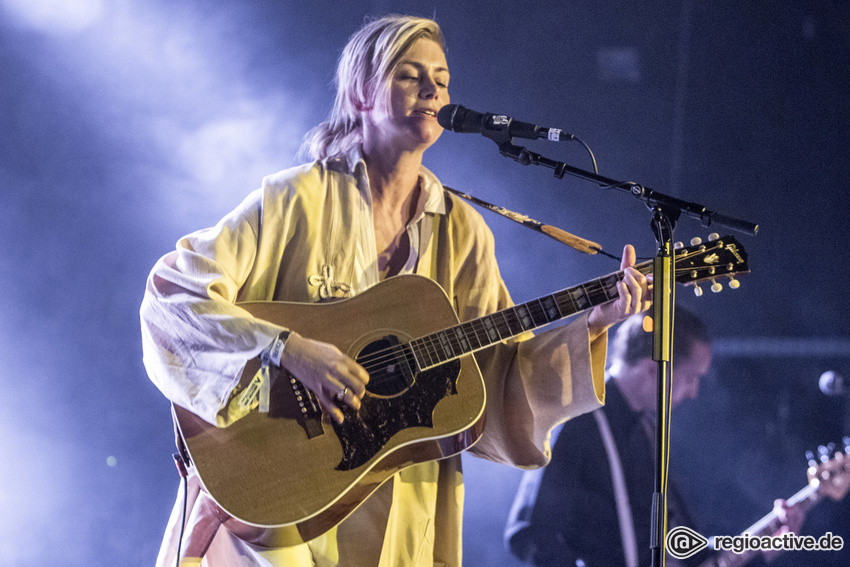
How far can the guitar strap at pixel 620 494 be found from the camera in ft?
10.6

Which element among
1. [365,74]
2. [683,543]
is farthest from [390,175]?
[683,543]

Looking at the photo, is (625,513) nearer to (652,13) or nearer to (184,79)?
(652,13)

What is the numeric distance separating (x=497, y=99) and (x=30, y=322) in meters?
2.29

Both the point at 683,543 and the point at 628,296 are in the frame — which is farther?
the point at 683,543

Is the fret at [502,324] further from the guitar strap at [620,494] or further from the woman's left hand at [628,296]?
the guitar strap at [620,494]

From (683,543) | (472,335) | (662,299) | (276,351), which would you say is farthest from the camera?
(683,543)

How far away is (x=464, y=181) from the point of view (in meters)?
3.27

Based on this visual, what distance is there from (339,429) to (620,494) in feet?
6.31

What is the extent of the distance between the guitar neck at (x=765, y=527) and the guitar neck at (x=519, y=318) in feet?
6.07

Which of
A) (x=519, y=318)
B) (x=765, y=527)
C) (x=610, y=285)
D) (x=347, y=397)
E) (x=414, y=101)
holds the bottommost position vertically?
(x=765, y=527)

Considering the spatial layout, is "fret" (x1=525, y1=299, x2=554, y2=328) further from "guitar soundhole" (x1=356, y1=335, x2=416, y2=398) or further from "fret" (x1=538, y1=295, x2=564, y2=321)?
"guitar soundhole" (x1=356, y1=335, x2=416, y2=398)

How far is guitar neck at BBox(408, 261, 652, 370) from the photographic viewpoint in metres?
2.04


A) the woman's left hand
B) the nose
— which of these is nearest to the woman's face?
the nose

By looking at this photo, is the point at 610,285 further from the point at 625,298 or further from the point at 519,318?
the point at 519,318
